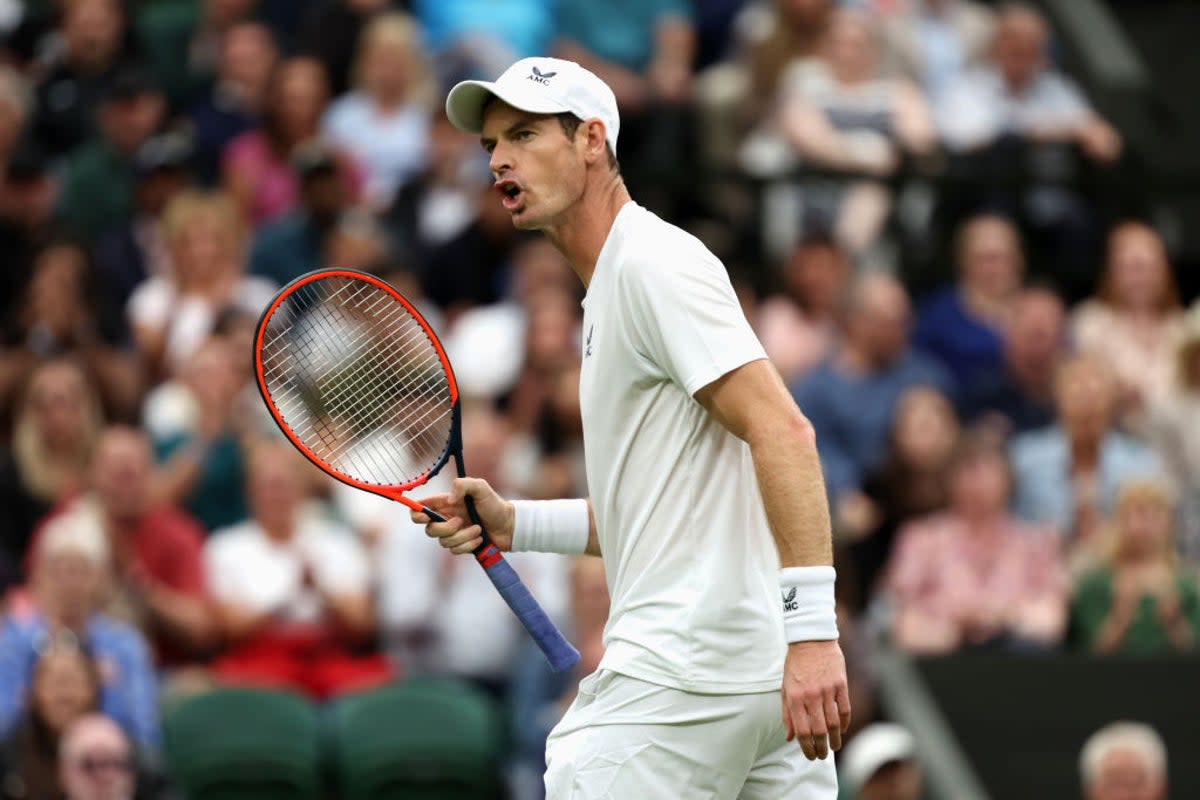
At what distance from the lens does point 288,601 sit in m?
9.53

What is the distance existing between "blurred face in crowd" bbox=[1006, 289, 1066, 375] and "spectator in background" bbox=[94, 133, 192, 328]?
13.1 feet

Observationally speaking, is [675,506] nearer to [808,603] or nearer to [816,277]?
[808,603]

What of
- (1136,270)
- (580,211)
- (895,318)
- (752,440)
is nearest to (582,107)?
(580,211)

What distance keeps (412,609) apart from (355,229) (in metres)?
2.54

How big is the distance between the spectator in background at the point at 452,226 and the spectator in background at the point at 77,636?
8.81 ft

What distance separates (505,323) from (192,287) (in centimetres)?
146

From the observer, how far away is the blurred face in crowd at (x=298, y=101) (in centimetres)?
1220

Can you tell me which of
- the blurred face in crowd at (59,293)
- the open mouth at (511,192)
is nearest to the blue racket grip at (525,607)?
the open mouth at (511,192)

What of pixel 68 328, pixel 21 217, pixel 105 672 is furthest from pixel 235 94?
pixel 105 672

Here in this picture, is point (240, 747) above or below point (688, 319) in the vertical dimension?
below

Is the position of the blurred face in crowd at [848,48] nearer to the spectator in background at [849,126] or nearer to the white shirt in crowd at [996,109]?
the spectator in background at [849,126]

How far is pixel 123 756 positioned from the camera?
854cm

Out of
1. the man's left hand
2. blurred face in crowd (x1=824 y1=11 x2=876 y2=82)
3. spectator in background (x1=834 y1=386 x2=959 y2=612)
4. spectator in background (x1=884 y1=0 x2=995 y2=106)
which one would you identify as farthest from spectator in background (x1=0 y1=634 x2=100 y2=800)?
spectator in background (x1=884 y1=0 x2=995 y2=106)

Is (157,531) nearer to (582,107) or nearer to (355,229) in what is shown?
(355,229)
